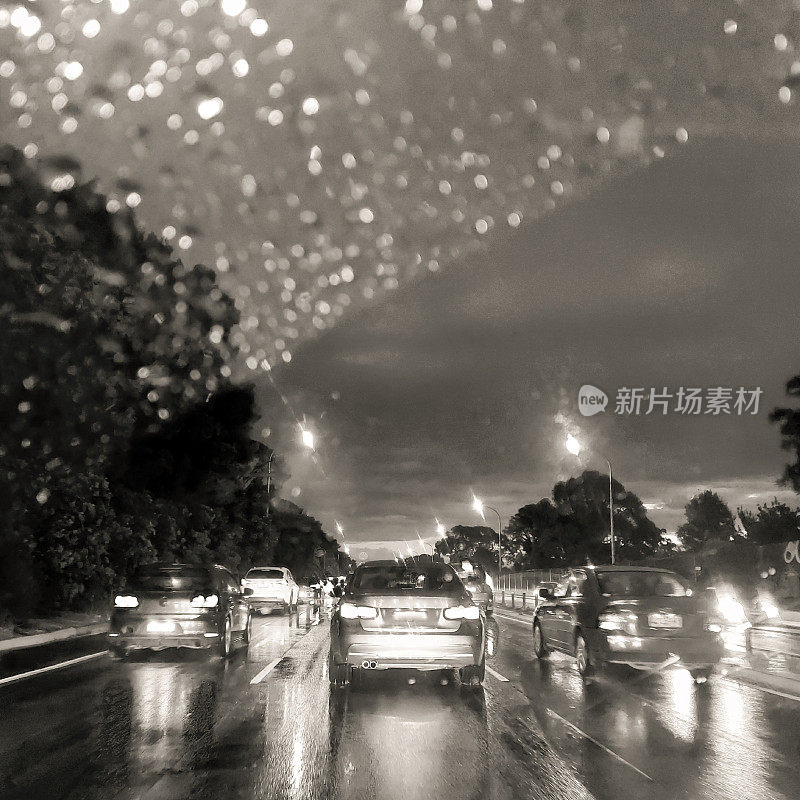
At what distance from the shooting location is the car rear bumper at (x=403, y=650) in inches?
456

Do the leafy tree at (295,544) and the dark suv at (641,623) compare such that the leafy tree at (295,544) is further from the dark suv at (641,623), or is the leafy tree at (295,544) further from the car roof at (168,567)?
the dark suv at (641,623)

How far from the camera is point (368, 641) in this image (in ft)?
38.1

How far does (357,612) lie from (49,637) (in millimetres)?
13632

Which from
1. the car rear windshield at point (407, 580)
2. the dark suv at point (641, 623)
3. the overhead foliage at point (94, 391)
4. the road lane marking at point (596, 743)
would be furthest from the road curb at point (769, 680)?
the overhead foliage at point (94, 391)

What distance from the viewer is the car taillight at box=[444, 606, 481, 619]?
11.8 metres

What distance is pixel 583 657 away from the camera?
13.5 meters

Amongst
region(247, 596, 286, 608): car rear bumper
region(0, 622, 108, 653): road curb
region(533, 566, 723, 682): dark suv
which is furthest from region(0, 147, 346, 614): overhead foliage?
region(533, 566, 723, 682): dark suv

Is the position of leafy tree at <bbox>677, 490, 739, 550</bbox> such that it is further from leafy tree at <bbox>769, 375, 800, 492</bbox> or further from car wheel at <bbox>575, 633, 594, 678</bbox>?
car wheel at <bbox>575, 633, 594, 678</bbox>

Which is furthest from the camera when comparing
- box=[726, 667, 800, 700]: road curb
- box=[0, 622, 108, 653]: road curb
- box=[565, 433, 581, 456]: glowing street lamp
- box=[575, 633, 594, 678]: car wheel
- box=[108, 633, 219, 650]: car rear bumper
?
box=[565, 433, 581, 456]: glowing street lamp

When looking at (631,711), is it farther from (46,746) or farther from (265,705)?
(46,746)

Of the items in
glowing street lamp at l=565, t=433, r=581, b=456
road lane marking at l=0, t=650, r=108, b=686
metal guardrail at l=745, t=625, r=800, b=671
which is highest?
glowing street lamp at l=565, t=433, r=581, b=456

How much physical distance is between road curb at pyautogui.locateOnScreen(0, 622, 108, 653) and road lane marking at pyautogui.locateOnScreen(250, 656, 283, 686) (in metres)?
5.69

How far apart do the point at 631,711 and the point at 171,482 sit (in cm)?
3386

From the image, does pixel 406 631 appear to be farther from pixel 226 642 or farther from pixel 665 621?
pixel 226 642
